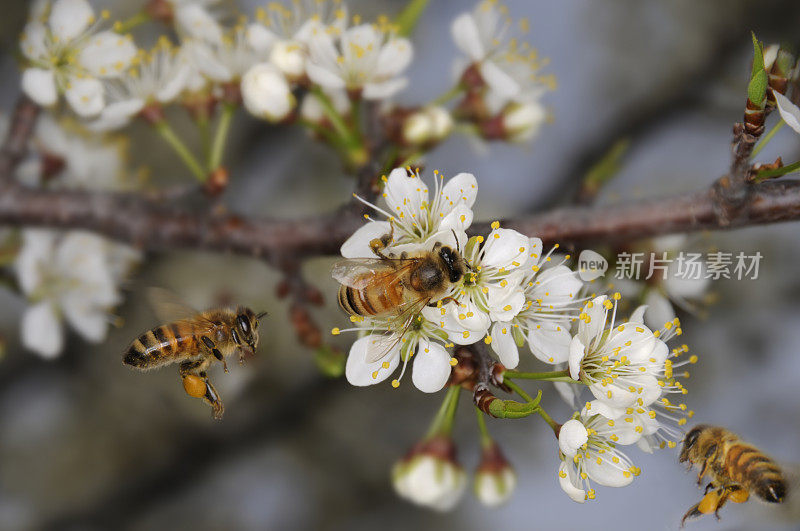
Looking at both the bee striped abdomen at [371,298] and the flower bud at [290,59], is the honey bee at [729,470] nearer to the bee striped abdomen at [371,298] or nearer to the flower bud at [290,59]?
the bee striped abdomen at [371,298]

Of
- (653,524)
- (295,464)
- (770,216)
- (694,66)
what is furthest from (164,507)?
(694,66)

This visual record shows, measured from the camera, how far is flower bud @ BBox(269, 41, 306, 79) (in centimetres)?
110

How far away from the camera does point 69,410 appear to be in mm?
2236

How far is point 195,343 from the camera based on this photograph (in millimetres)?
946

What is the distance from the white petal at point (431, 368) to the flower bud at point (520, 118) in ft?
1.91

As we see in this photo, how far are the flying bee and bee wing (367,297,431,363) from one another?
0.20 m

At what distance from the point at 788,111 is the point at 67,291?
137cm

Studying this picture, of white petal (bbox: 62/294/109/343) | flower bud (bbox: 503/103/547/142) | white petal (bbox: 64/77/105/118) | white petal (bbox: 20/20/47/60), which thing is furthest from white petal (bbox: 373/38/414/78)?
white petal (bbox: 62/294/109/343)

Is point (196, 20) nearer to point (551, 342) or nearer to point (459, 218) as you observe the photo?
point (459, 218)

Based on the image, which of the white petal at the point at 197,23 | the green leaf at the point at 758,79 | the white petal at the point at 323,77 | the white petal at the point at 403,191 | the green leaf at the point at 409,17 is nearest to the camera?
the green leaf at the point at 758,79

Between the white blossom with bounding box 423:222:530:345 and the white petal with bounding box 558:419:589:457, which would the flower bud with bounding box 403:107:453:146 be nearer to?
the white blossom with bounding box 423:222:530:345

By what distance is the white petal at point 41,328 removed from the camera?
1.47 meters

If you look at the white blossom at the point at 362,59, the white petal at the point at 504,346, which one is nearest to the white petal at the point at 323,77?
the white blossom at the point at 362,59

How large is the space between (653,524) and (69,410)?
1749 millimetres
